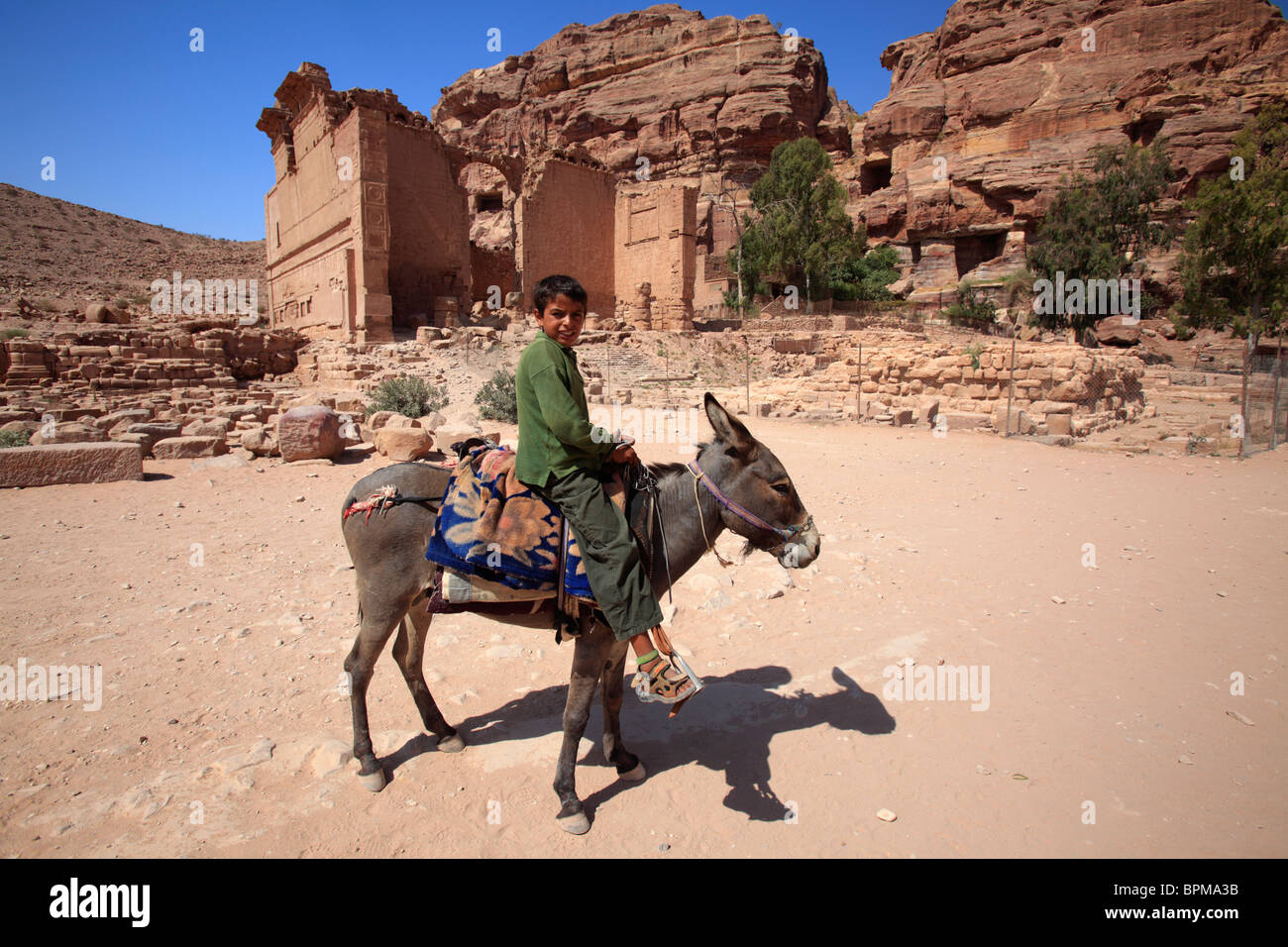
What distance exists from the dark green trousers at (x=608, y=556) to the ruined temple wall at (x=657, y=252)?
26.6 m

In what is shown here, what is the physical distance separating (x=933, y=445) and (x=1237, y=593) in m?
7.79

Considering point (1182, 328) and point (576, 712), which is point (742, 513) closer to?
point (576, 712)

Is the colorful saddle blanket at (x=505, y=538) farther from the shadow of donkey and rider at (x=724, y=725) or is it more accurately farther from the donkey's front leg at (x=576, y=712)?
the shadow of donkey and rider at (x=724, y=725)

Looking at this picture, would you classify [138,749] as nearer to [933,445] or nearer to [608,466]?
[608,466]

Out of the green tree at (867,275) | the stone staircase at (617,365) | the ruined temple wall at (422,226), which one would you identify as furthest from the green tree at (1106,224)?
→ the ruined temple wall at (422,226)

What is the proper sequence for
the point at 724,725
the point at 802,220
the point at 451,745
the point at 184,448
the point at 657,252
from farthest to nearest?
the point at 802,220 → the point at 657,252 → the point at 184,448 → the point at 724,725 → the point at 451,745

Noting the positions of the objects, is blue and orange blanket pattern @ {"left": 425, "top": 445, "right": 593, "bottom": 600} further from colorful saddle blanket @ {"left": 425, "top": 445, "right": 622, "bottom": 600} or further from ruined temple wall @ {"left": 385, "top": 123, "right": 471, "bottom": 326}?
ruined temple wall @ {"left": 385, "top": 123, "right": 471, "bottom": 326}

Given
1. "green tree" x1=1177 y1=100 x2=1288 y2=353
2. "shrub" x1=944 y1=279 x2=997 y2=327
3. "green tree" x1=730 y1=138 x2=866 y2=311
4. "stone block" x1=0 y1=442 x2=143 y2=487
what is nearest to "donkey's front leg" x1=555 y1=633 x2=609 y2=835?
"stone block" x1=0 y1=442 x2=143 y2=487

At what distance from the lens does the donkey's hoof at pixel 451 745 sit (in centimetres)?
346

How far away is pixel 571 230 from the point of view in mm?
29000

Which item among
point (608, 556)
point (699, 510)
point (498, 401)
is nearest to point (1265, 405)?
point (498, 401)

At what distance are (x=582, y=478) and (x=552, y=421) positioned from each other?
29 centimetres
